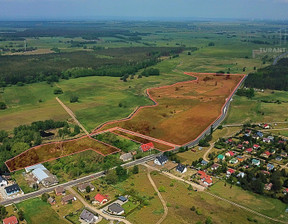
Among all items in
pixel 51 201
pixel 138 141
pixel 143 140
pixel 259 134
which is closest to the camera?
pixel 51 201

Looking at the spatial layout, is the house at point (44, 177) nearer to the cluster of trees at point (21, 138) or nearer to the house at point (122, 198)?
the cluster of trees at point (21, 138)

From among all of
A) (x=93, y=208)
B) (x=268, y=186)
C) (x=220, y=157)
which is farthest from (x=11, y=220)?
(x=268, y=186)

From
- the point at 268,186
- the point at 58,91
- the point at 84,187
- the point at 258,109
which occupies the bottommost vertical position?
the point at 84,187

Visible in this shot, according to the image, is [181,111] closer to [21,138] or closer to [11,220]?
[21,138]

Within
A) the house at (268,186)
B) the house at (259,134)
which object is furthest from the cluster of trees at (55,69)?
the house at (268,186)

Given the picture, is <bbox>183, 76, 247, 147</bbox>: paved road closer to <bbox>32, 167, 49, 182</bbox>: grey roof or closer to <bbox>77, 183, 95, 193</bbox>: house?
<bbox>77, 183, 95, 193</bbox>: house

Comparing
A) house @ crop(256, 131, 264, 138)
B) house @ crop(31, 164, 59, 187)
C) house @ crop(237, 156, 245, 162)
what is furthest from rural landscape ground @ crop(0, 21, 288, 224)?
house @ crop(256, 131, 264, 138)
